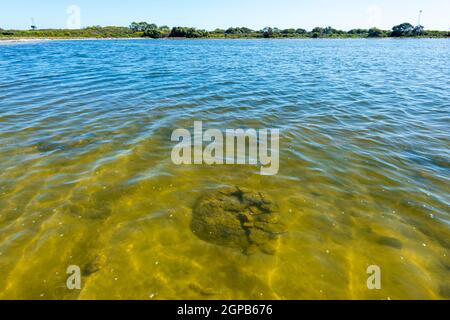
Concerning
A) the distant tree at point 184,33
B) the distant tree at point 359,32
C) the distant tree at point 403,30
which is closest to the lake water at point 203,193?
the distant tree at point 184,33

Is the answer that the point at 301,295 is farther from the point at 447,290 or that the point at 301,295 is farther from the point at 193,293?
the point at 447,290

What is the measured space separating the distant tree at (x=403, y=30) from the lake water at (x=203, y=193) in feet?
580

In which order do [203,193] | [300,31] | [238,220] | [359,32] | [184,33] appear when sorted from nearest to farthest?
[238,220] < [203,193] < [184,33] < [359,32] < [300,31]

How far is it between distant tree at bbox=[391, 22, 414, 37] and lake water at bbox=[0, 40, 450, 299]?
17686 cm

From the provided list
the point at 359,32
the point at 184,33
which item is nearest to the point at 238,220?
the point at 184,33

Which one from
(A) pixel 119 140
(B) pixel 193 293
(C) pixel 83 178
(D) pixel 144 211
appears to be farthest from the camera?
(A) pixel 119 140

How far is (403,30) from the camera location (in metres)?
156

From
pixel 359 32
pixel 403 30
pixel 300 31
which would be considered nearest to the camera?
pixel 403 30

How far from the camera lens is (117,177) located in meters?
7.75

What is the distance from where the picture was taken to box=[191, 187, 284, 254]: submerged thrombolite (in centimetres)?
566

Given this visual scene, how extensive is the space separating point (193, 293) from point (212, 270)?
1.84 ft

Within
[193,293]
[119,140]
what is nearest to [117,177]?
[119,140]

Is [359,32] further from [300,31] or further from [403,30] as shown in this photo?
[300,31]

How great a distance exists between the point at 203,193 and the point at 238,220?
4.67 feet
